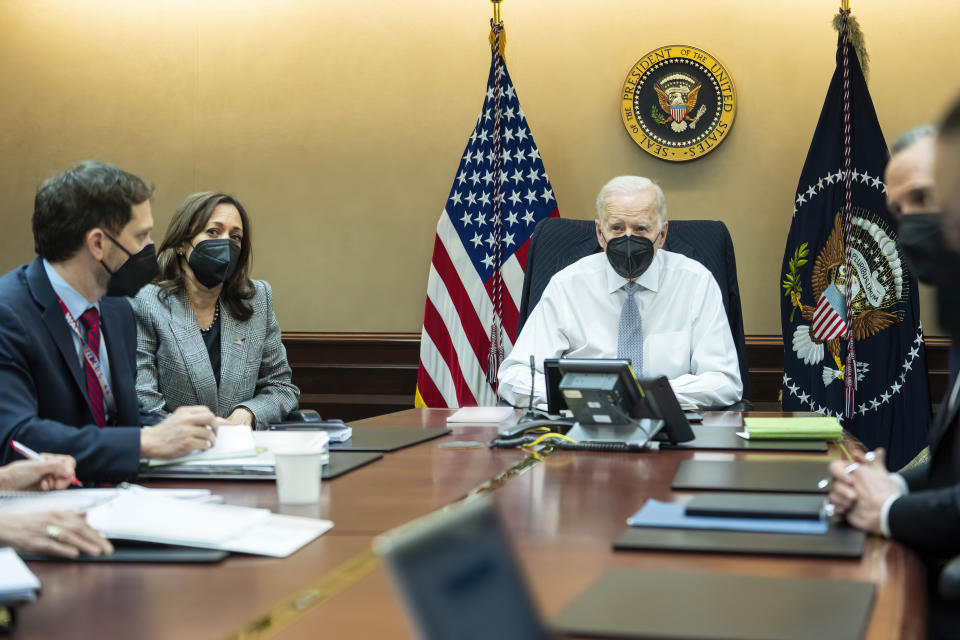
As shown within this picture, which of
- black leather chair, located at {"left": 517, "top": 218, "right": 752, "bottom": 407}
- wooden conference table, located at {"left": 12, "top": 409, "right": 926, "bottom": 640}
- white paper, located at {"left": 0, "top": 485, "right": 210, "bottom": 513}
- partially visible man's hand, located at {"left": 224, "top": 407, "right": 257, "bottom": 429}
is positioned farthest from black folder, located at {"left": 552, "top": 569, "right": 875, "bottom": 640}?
black leather chair, located at {"left": 517, "top": 218, "right": 752, "bottom": 407}

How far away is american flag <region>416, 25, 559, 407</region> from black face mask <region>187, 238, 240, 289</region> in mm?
1688

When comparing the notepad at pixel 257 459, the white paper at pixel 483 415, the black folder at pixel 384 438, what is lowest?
the white paper at pixel 483 415

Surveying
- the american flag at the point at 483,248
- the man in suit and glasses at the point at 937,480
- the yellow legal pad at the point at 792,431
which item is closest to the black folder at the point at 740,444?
the yellow legal pad at the point at 792,431

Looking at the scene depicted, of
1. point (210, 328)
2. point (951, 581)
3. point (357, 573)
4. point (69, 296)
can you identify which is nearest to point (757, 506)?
point (951, 581)

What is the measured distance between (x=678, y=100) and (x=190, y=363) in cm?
283

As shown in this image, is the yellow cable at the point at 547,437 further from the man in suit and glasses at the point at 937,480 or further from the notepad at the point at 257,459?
the man in suit and glasses at the point at 937,480

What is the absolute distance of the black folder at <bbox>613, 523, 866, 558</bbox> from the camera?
1.18 m

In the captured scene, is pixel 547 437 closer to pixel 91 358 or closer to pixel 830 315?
pixel 91 358

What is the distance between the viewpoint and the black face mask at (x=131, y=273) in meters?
2.11

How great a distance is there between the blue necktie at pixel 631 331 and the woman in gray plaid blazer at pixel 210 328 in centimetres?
114

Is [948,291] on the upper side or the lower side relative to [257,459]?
upper

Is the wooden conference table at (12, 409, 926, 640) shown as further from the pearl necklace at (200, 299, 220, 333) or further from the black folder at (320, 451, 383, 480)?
the pearl necklace at (200, 299, 220, 333)

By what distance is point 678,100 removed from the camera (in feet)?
15.1

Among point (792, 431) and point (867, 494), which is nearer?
point (867, 494)
